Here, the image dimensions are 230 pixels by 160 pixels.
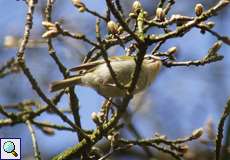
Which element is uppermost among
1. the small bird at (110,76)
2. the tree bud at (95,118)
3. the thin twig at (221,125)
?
the small bird at (110,76)

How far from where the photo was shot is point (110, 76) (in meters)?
2.44

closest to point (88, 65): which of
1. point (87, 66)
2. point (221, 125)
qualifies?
point (87, 66)

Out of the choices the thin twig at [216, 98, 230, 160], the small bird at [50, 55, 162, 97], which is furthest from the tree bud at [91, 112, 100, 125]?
the thin twig at [216, 98, 230, 160]

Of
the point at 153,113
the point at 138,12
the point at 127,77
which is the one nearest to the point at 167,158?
the point at 153,113

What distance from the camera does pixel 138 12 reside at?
2.14 m

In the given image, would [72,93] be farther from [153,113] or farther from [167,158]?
[153,113]

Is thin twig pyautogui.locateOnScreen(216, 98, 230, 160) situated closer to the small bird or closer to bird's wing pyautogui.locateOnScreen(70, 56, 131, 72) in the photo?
the small bird

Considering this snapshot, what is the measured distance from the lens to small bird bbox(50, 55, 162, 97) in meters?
2.34

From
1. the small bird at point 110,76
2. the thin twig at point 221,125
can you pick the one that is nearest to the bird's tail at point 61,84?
the small bird at point 110,76

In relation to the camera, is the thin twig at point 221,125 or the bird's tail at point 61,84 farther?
the bird's tail at point 61,84

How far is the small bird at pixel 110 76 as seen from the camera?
2342 mm

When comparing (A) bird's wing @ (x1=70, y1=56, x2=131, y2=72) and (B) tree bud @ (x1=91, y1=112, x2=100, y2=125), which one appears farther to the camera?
(A) bird's wing @ (x1=70, y1=56, x2=131, y2=72)

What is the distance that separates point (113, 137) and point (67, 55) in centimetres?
238

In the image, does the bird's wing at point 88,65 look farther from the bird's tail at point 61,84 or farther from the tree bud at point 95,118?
the tree bud at point 95,118
